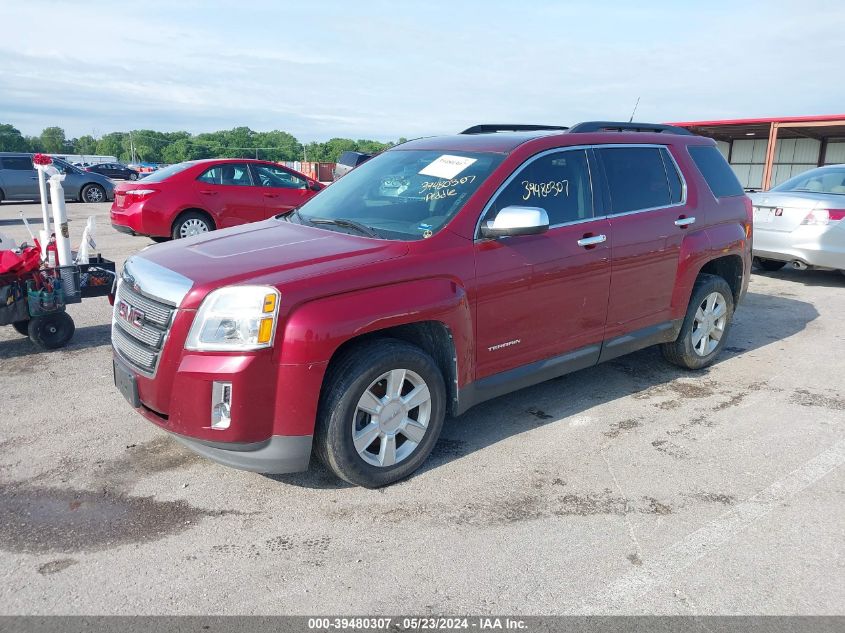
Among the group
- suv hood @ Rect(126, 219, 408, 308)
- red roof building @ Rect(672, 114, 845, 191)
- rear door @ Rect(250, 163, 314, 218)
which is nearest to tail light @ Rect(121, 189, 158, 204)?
rear door @ Rect(250, 163, 314, 218)

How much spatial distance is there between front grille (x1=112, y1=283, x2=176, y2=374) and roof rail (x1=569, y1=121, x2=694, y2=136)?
2.95 meters

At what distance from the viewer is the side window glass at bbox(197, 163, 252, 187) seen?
11.1 meters

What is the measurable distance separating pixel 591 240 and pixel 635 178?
0.79m

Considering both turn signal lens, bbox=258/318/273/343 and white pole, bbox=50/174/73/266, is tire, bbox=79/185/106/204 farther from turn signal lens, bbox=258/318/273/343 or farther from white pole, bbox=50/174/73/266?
turn signal lens, bbox=258/318/273/343

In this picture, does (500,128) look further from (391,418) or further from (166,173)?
(166,173)

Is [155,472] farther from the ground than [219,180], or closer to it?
closer to it

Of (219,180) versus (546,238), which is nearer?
(546,238)

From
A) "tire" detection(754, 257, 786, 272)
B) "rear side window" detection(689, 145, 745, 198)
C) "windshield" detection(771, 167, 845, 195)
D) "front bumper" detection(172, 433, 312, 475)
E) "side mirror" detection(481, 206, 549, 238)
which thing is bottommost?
"front bumper" detection(172, 433, 312, 475)

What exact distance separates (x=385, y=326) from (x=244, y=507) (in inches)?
46.2

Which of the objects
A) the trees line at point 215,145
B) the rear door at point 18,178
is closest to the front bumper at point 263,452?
the rear door at point 18,178

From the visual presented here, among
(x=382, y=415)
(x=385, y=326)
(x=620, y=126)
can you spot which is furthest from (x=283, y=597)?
(x=620, y=126)

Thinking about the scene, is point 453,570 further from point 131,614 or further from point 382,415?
point 131,614

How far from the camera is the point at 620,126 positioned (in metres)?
5.00

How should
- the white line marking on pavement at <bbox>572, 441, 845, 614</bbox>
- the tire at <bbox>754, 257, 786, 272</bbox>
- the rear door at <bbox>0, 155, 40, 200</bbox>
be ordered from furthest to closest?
the rear door at <bbox>0, 155, 40, 200</bbox>
the tire at <bbox>754, 257, 786, 272</bbox>
the white line marking on pavement at <bbox>572, 441, 845, 614</bbox>
